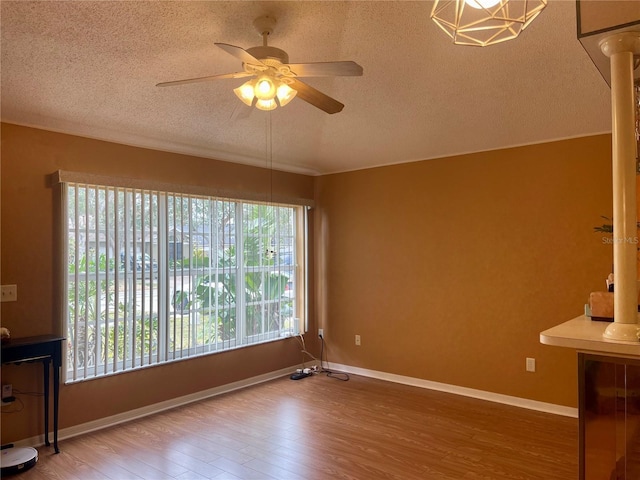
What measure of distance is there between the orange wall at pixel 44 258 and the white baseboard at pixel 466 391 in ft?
6.18

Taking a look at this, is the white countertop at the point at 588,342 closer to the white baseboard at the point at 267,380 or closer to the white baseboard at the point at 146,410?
the white baseboard at the point at 267,380

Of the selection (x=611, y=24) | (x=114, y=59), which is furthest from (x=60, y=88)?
(x=611, y=24)

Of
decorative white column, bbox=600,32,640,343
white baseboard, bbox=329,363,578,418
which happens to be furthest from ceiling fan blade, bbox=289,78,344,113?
white baseboard, bbox=329,363,578,418

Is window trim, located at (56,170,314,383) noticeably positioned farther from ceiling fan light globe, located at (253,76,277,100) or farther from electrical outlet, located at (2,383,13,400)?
ceiling fan light globe, located at (253,76,277,100)

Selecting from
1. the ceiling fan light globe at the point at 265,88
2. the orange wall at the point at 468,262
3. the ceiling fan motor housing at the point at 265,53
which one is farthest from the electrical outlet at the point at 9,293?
the orange wall at the point at 468,262

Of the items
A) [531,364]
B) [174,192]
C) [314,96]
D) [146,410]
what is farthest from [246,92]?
[531,364]

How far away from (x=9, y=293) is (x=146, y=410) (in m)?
1.49

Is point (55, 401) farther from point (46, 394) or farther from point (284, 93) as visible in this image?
point (284, 93)

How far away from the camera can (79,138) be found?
3.68 m

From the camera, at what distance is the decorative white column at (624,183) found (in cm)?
186

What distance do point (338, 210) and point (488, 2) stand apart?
13.3ft

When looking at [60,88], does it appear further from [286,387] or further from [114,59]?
[286,387]

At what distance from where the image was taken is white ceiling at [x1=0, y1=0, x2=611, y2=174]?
226 cm

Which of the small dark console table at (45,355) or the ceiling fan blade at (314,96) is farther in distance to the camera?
the small dark console table at (45,355)
